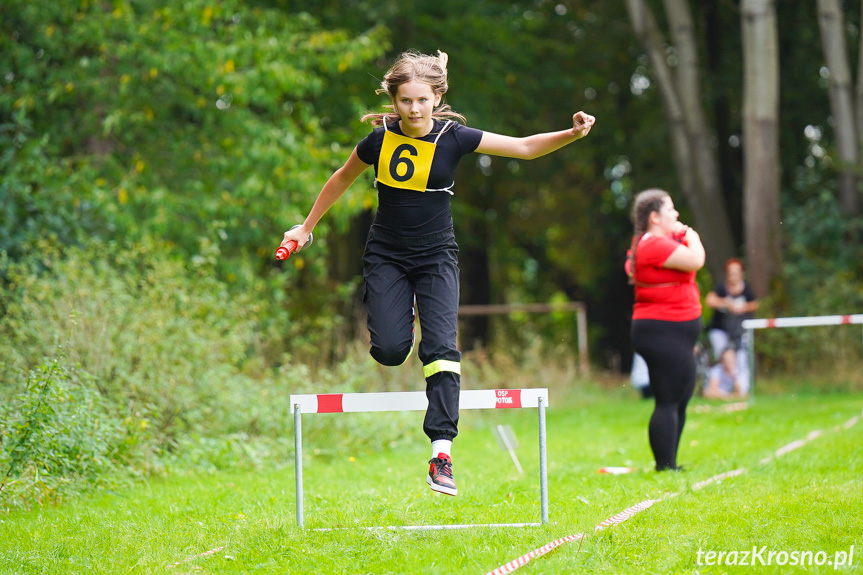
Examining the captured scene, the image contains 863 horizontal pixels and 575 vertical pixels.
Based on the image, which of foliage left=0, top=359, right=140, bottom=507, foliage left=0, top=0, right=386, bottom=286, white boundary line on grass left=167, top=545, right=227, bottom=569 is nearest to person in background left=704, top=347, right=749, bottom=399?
foliage left=0, top=0, right=386, bottom=286

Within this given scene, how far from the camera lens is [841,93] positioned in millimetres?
15539

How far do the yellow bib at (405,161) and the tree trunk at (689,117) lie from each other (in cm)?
1271

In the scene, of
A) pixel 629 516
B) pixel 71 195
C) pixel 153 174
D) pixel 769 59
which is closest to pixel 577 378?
pixel 769 59

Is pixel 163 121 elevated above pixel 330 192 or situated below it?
above

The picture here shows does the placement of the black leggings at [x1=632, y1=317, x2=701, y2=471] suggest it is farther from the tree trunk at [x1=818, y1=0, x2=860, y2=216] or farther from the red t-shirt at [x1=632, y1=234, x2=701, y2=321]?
the tree trunk at [x1=818, y1=0, x2=860, y2=216]

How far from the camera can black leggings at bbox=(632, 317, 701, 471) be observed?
636 centimetres

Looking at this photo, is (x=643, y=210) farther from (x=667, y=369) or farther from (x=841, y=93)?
(x=841, y=93)

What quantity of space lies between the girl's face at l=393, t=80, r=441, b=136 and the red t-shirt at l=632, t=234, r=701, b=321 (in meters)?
2.23

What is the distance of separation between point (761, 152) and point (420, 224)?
39.4ft

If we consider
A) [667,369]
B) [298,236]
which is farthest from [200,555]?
[667,369]

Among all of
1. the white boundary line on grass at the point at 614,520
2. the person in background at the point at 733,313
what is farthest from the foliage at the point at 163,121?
the white boundary line on grass at the point at 614,520

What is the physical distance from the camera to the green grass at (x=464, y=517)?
4188 mm

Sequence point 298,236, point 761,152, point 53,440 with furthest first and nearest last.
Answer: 1. point 761,152
2. point 53,440
3. point 298,236

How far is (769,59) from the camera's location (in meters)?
15.3
